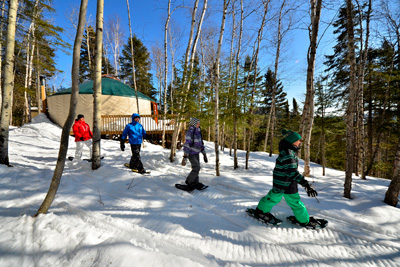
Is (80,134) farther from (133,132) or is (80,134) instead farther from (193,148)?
(193,148)

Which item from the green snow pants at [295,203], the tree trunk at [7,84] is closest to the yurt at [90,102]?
the tree trunk at [7,84]

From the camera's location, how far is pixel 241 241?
217 centimetres

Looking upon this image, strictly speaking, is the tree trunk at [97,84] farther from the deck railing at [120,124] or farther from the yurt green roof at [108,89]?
the yurt green roof at [108,89]

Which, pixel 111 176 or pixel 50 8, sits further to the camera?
pixel 50 8

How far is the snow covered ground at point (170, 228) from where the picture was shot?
162 centimetres

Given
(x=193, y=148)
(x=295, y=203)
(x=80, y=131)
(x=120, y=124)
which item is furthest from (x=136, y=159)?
(x=120, y=124)

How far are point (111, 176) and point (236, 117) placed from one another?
5.15 metres

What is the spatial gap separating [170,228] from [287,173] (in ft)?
6.74

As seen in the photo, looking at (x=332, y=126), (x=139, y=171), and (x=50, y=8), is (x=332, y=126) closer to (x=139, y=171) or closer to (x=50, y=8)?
(x=139, y=171)

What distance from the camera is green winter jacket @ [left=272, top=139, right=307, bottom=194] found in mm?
2455

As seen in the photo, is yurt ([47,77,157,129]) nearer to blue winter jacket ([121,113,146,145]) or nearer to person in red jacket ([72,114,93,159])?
person in red jacket ([72,114,93,159])

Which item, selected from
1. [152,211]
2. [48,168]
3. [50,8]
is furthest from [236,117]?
[50,8]

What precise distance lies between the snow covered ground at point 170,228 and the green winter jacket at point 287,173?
2.28 ft

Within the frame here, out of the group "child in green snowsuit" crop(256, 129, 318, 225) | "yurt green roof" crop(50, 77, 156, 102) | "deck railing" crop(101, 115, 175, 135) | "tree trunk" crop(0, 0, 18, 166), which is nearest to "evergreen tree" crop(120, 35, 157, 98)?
"yurt green roof" crop(50, 77, 156, 102)
